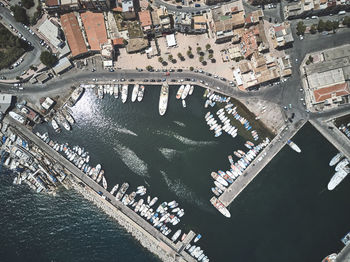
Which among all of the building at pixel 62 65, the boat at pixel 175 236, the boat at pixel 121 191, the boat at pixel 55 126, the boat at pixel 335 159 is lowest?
the boat at pixel 175 236

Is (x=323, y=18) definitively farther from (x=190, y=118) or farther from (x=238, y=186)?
(x=238, y=186)

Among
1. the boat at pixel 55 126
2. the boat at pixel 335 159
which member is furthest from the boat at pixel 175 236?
the boat at pixel 335 159

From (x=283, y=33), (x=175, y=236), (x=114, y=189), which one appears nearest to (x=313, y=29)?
(x=283, y=33)

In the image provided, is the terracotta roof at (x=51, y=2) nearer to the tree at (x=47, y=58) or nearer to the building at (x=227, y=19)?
the tree at (x=47, y=58)

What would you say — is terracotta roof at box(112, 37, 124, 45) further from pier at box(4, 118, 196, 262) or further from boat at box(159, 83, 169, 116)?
pier at box(4, 118, 196, 262)

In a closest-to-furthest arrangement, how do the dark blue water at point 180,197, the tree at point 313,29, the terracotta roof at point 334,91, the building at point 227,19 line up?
the terracotta roof at point 334,91
the dark blue water at point 180,197
the building at point 227,19
the tree at point 313,29

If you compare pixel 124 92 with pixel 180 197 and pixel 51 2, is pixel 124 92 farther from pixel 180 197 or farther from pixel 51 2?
pixel 180 197

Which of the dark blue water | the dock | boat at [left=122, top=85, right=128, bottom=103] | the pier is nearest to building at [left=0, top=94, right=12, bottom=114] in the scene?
the pier
